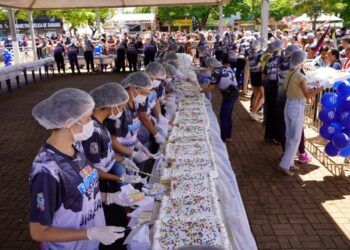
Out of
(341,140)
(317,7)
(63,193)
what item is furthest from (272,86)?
(317,7)

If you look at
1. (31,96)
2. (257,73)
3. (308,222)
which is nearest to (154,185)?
(308,222)

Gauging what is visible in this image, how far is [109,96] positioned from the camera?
2.95m

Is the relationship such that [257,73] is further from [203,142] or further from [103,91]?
[103,91]

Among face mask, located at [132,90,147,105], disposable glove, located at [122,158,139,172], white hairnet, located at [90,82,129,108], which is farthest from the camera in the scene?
face mask, located at [132,90,147,105]

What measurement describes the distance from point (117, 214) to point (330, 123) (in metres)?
3.41

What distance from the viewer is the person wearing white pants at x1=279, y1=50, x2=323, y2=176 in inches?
184

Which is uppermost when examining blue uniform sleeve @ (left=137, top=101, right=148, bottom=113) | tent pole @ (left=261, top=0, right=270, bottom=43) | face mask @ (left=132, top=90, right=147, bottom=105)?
tent pole @ (left=261, top=0, right=270, bottom=43)

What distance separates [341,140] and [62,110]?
384 centimetres

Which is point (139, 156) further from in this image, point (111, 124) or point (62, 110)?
point (62, 110)

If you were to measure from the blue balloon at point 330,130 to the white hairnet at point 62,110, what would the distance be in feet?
12.4

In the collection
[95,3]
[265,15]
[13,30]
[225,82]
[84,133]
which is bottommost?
[225,82]

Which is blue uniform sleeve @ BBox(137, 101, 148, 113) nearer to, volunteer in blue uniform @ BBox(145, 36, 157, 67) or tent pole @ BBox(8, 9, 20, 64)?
tent pole @ BBox(8, 9, 20, 64)

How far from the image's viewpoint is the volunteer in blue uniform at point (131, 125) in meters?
3.40

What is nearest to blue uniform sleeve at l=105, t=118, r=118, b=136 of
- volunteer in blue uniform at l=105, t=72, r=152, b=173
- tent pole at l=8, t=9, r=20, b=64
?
volunteer in blue uniform at l=105, t=72, r=152, b=173
